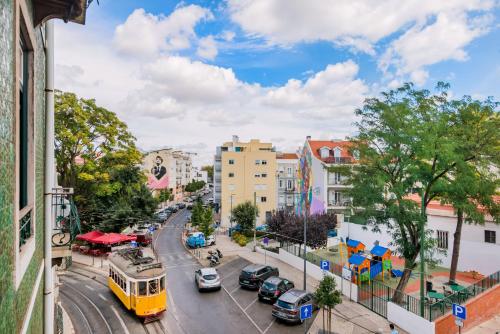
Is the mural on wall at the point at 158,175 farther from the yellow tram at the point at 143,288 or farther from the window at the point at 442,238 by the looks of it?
the window at the point at 442,238

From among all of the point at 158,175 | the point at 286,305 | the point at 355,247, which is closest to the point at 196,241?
the point at 355,247

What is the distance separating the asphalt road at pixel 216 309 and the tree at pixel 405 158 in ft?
23.4

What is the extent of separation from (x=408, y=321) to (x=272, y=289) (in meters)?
6.75

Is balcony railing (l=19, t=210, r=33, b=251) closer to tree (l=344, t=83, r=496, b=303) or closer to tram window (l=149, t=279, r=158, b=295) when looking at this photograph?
tram window (l=149, t=279, r=158, b=295)

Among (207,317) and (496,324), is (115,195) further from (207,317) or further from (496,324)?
(496,324)

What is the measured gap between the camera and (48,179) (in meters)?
7.50

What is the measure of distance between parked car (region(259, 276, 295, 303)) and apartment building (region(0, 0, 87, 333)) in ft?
42.6

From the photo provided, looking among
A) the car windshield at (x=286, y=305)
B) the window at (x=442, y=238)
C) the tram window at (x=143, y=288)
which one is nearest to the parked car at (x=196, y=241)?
the tram window at (x=143, y=288)

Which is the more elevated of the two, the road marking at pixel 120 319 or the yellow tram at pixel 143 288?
the yellow tram at pixel 143 288

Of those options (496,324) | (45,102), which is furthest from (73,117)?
(496,324)

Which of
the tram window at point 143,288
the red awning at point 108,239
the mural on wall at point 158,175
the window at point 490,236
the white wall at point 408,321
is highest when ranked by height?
the mural on wall at point 158,175

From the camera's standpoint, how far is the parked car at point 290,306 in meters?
15.9

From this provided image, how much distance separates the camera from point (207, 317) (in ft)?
55.0

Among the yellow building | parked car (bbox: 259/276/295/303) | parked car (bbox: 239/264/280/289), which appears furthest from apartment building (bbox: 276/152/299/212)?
parked car (bbox: 259/276/295/303)
